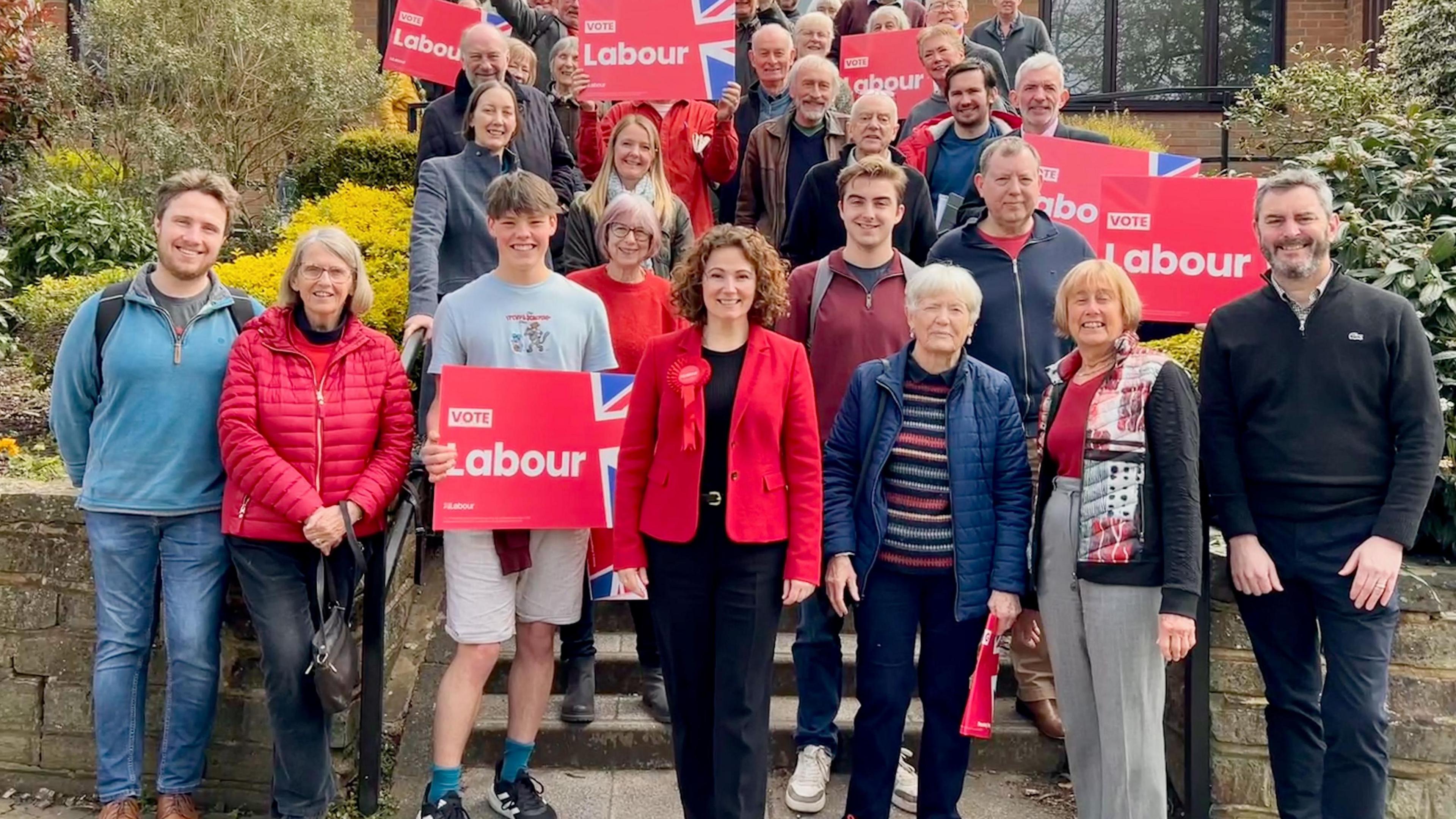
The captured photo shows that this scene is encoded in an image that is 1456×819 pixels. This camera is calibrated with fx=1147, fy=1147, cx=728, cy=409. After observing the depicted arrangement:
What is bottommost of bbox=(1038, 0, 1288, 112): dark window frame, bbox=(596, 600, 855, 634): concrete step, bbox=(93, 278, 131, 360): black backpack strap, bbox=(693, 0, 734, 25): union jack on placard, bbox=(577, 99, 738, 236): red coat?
bbox=(596, 600, 855, 634): concrete step

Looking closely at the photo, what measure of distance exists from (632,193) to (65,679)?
10.0ft

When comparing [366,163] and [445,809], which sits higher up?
[366,163]

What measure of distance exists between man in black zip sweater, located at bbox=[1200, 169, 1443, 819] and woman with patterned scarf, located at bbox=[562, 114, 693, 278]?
2.58m

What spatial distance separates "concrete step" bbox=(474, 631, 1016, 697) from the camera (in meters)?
5.00

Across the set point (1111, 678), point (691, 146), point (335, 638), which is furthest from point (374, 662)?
point (691, 146)

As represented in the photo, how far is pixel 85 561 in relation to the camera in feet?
14.5

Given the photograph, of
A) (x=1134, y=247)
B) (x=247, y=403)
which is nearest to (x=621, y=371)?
(x=247, y=403)

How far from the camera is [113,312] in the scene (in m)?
4.02

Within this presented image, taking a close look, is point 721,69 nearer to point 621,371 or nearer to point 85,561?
point 621,371

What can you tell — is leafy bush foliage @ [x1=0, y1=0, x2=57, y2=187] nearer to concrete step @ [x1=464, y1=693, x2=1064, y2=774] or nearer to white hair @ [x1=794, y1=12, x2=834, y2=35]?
white hair @ [x1=794, y1=12, x2=834, y2=35]

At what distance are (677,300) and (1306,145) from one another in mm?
6641

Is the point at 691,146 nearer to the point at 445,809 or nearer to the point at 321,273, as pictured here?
the point at 321,273

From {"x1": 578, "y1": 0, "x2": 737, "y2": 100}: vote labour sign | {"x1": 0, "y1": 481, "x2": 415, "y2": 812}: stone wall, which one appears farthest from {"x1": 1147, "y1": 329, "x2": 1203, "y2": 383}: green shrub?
{"x1": 0, "y1": 481, "x2": 415, "y2": 812}: stone wall

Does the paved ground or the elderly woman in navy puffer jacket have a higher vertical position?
the elderly woman in navy puffer jacket
